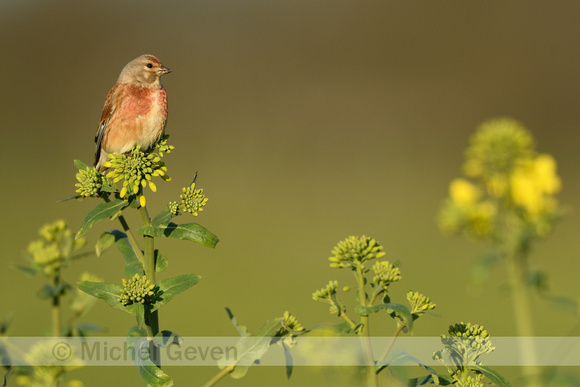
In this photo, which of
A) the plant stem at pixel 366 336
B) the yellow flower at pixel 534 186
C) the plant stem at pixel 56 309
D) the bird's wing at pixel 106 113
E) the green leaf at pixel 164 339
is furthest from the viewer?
the bird's wing at pixel 106 113

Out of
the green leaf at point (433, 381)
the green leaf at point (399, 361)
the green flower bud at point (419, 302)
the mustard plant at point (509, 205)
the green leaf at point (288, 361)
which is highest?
the mustard plant at point (509, 205)

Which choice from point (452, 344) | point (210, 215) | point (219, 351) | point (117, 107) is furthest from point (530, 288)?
point (210, 215)

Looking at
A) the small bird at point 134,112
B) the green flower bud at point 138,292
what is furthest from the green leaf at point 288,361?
the small bird at point 134,112

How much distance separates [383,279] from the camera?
1233 millimetres

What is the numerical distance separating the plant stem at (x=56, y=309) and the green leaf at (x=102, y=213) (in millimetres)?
320

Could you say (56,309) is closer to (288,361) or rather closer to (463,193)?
(288,361)

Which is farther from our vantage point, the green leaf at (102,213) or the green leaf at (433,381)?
the green leaf at (102,213)

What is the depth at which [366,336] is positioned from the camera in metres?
1.13

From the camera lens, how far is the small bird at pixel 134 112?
2621 millimetres

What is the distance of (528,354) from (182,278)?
1005 mm

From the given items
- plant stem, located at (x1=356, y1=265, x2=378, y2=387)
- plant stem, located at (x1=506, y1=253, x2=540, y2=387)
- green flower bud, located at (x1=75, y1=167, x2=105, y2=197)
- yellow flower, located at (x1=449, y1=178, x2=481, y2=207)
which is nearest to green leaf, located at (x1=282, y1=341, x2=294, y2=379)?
plant stem, located at (x1=356, y1=265, x2=378, y2=387)

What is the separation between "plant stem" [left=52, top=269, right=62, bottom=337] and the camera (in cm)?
157

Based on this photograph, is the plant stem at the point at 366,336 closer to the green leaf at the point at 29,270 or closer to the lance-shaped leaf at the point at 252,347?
the lance-shaped leaf at the point at 252,347

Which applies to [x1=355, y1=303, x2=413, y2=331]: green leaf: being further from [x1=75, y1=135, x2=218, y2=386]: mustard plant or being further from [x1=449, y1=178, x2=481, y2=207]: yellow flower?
[x1=449, y1=178, x2=481, y2=207]: yellow flower
